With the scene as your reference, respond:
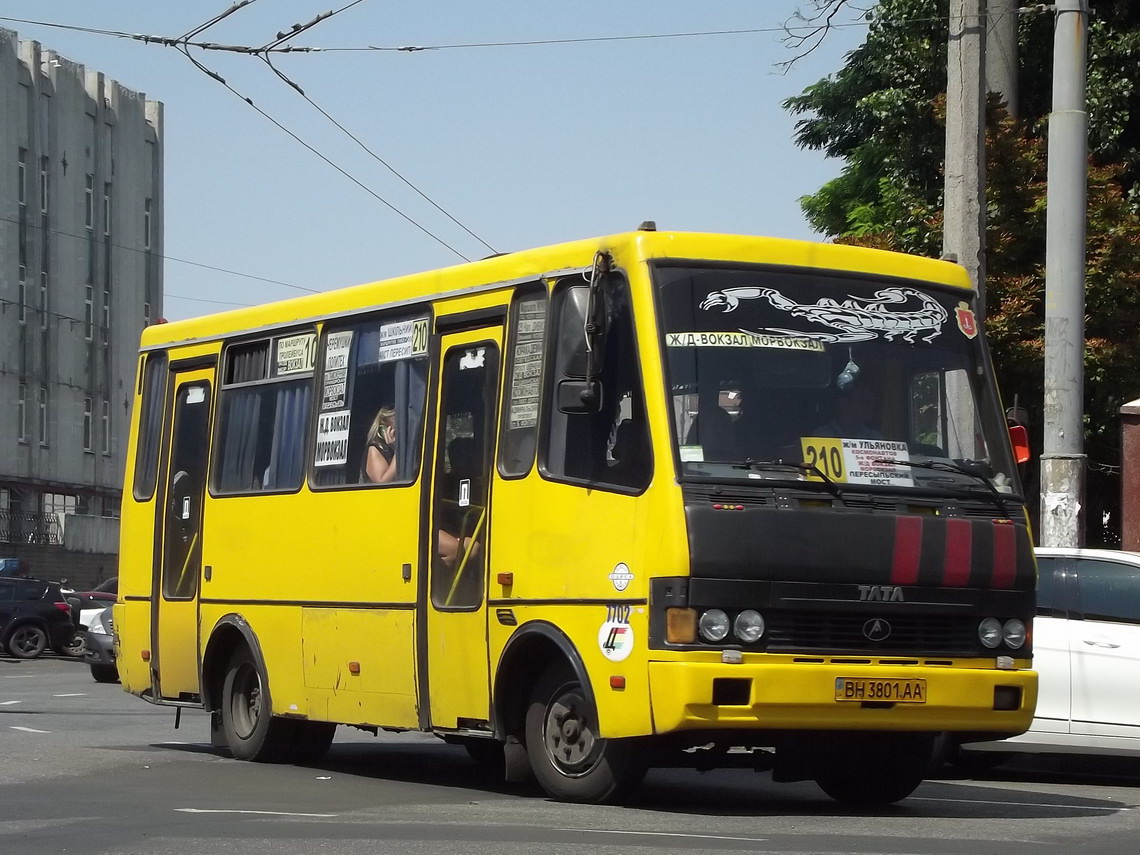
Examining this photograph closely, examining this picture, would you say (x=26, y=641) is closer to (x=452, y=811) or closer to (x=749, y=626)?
(x=452, y=811)

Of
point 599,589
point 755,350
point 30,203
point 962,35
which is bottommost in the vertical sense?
point 599,589

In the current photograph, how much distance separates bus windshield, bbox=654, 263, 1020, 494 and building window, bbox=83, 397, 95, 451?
51217 mm

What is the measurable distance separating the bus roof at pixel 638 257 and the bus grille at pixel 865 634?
188cm

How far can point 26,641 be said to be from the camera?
35875 millimetres

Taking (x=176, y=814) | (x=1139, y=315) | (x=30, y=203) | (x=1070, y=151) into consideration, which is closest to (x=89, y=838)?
(x=176, y=814)

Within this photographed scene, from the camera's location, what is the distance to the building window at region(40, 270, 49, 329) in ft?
186

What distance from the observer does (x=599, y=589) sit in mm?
10266

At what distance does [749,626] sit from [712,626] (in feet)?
0.62

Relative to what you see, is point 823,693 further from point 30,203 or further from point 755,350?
point 30,203

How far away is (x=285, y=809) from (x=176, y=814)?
1.98 feet

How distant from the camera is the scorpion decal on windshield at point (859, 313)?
411 inches

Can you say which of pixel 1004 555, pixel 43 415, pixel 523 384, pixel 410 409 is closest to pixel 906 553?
pixel 1004 555

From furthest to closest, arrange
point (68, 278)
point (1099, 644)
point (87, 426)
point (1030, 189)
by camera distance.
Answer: point (87, 426) → point (68, 278) → point (1030, 189) → point (1099, 644)

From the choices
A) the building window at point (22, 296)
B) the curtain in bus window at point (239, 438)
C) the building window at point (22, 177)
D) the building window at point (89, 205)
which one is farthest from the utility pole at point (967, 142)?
the building window at point (89, 205)
